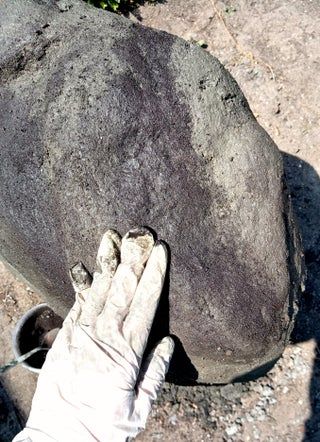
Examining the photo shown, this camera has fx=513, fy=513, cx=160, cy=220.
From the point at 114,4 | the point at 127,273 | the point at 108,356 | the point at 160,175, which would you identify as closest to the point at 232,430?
the point at 108,356

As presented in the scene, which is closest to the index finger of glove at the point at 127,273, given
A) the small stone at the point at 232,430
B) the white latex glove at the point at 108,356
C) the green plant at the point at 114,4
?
the white latex glove at the point at 108,356

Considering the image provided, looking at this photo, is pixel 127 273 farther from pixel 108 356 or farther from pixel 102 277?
pixel 108 356

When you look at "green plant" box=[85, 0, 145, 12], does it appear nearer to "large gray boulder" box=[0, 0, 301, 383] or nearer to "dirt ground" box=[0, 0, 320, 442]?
"dirt ground" box=[0, 0, 320, 442]

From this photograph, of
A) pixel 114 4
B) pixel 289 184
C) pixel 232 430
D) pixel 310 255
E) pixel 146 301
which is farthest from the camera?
pixel 114 4

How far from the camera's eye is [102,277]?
2.01m

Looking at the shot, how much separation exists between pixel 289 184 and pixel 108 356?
6.24 feet

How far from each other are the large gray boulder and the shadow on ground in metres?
0.93

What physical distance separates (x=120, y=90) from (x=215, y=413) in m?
1.94

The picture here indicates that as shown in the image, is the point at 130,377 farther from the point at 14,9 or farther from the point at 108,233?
the point at 14,9

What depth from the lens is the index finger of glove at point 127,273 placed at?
193cm

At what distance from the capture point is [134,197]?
6.37 feet

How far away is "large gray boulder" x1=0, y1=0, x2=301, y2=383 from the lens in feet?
6.41

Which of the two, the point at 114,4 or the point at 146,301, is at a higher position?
the point at 114,4

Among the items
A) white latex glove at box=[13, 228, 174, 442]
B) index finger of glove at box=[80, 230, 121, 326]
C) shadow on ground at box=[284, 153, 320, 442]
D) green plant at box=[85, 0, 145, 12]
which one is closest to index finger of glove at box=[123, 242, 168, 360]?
white latex glove at box=[13, 228, 174, 442]
